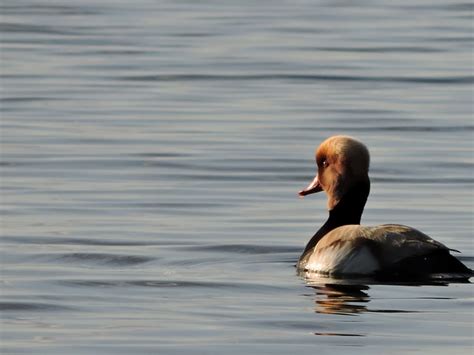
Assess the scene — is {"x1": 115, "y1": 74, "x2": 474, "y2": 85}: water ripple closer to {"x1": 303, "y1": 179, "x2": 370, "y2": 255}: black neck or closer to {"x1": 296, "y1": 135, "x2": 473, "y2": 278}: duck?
{"x1": 296, "y1": 135, "x2": 473, "y2": 278}: duck

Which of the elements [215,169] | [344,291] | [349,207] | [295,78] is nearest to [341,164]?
[349,207]

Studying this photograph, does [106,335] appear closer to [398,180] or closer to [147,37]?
[398,180]

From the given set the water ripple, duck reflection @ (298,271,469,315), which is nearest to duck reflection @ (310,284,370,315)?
duck reflection @ (298,271,469,315)

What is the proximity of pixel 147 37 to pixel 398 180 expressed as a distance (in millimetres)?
11641

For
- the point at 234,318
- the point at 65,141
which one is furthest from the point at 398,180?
the point at 234,318

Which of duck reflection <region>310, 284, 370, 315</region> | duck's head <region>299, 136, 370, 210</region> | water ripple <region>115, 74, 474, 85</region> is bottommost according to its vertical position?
duck reflection <region>310, 284, 370, 315</region>

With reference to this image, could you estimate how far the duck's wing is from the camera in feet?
35.1

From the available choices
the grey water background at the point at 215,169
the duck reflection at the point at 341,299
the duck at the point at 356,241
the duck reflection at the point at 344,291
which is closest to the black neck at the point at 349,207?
the duck at the point at 356,241

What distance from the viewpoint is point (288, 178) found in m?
15.8

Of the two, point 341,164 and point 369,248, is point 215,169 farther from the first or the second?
point 369,248

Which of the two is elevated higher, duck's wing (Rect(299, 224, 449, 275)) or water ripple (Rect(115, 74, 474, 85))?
water ripple (Rect(115, 74, 474, 85))

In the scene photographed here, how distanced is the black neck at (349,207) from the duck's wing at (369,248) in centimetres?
64

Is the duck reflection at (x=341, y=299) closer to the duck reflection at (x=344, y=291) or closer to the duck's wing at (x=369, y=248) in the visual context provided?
the duck reflection at (x=344, y=291)

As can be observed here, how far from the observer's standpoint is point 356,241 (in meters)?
10.9
